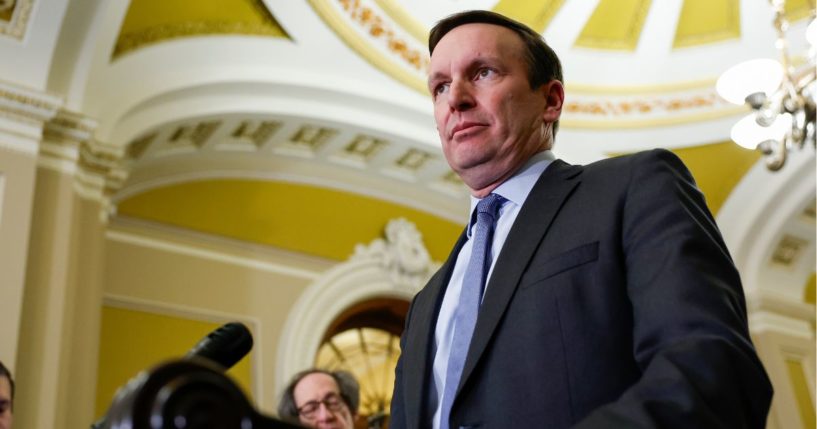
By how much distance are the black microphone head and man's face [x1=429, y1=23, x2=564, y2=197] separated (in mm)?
590

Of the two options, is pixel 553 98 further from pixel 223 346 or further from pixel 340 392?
pixel 340 392

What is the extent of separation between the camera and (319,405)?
4.11 meters

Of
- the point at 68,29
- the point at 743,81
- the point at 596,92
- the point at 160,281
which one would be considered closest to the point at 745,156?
the point at 596,92

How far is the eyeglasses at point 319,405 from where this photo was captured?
4.07m

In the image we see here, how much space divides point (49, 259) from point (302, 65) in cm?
256

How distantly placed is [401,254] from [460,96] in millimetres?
6108

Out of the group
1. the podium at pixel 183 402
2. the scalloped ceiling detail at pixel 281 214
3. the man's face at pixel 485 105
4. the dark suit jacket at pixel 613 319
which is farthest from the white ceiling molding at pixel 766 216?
the podium at pixel 183 402

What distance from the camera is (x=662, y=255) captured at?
120cm

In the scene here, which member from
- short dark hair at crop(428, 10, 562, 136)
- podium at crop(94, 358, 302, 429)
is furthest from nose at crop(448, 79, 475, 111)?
podium at crop(94, 358, 302, 429)

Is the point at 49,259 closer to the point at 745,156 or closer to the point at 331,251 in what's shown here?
the point at 331,251

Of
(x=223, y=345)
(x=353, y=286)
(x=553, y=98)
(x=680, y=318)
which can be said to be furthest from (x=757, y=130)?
(x=223, y=345)

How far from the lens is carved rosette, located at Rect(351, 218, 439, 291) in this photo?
761 centimetres

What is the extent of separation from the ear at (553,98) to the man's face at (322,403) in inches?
103

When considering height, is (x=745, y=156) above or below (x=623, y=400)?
above
